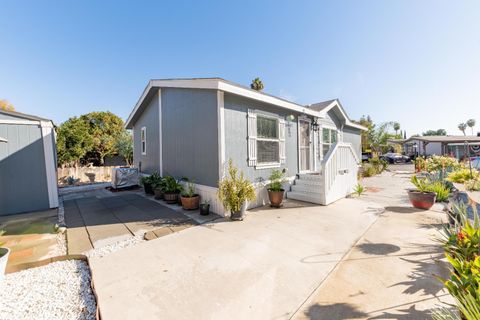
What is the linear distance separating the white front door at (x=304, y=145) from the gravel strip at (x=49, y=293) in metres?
6.94

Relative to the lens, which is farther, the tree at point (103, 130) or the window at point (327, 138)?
the tree at point (103, 130)

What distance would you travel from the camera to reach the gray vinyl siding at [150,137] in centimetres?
823

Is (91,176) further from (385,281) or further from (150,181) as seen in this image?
(385,281)

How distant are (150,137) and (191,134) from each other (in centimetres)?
379

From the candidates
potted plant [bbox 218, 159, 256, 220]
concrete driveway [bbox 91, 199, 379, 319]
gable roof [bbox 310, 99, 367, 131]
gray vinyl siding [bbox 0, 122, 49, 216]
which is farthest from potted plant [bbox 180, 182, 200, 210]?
gable roof [bbox 310, 99, 367, 131]

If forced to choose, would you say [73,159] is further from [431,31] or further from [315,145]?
[431,31]

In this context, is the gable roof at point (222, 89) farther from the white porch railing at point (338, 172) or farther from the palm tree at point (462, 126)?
the palm tree at point (462, 126)

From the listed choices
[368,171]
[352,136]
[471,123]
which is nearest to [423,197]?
[352,136]

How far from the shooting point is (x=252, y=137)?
5.80 metres

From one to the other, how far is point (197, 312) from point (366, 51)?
9.90 metres

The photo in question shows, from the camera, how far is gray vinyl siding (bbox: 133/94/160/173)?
823 cm

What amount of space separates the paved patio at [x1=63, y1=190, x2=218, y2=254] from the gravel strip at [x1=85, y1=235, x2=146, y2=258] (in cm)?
15

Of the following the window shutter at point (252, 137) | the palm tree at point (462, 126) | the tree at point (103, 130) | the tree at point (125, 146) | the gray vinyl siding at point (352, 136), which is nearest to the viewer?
the window shutter at point (252, 137)

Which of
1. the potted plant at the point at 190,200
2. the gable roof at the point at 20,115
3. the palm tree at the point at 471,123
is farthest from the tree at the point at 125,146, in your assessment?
the palm tree at the point at 471,123
